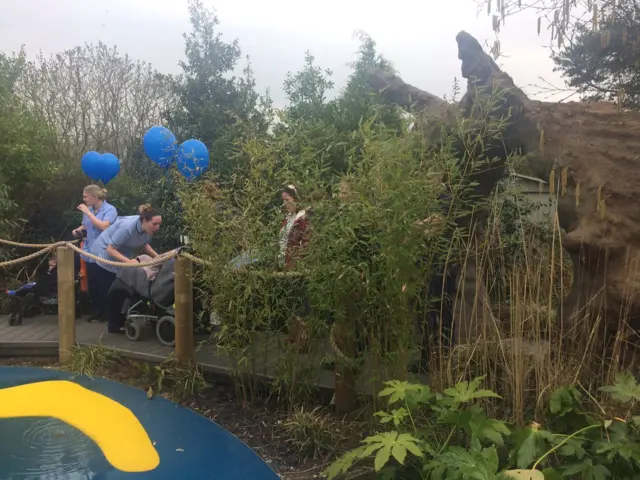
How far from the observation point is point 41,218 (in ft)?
25.7

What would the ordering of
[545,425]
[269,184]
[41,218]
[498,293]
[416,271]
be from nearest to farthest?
1. [545,425]
2. [416,271]
3. [498,293]
4. [269,184]
5. [41,218]

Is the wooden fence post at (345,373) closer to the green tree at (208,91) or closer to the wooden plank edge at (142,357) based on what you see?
the wooden plank edge at (142,357)

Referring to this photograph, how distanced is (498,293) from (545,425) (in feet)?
3.14

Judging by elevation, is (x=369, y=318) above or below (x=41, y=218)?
below

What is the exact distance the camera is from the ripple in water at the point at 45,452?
296 centimetres

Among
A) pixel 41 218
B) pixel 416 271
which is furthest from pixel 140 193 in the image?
pixel 416 271

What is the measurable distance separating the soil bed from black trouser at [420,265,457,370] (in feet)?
1.98

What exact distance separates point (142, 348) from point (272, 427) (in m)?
1.78

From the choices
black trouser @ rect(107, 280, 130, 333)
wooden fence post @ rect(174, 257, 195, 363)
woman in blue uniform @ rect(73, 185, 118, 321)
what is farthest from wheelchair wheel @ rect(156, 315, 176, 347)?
woman in blue uniform @ rect(73, 185, 118, 321)

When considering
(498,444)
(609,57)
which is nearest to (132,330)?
(498,444)

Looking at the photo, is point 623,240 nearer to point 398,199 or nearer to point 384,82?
point 398,199

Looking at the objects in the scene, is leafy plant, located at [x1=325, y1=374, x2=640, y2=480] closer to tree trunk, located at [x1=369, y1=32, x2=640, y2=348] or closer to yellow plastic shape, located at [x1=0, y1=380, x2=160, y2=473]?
tree trunk, located at [x1=369, y1=32, x2=640, y2=348]

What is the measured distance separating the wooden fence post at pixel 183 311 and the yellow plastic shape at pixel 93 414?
1.86 feet

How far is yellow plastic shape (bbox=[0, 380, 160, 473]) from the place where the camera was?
3.18 metres
